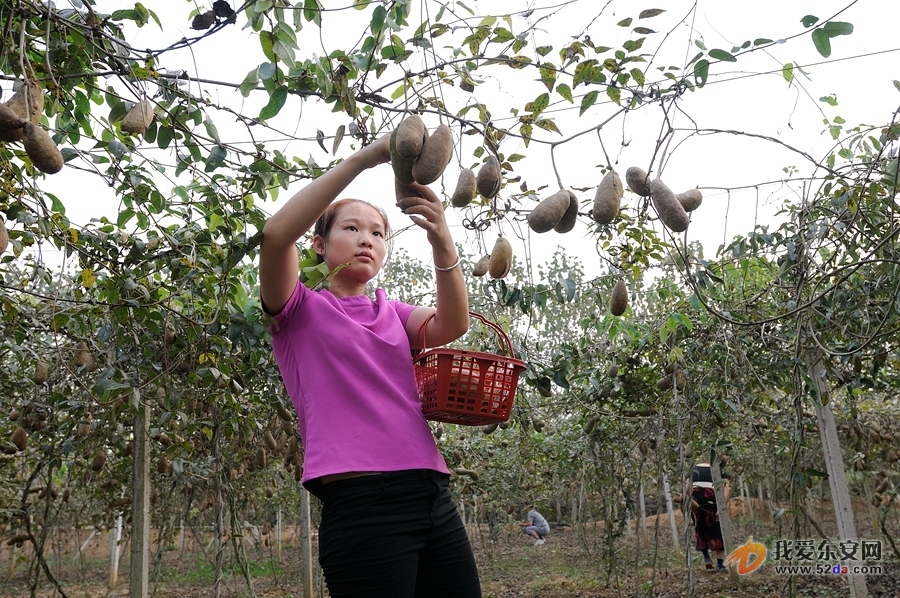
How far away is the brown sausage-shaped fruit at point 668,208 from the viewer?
1.28 m

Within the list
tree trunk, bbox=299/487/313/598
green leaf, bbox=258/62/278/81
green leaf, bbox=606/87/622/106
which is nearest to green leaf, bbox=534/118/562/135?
green leaf, bbox=606/87/622/106

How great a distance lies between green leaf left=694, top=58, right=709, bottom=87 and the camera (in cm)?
136

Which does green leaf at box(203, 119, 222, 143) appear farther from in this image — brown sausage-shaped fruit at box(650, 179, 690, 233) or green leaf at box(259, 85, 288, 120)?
brown sausage-shaped fruit at box(650, 179, 690, 233)

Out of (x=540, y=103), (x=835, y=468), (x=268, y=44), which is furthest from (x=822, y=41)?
(x=835, y=468)

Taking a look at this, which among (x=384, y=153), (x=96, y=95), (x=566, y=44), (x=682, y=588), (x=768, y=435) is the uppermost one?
(x=96, y=95)

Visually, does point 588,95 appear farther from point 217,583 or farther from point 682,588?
point 682,588

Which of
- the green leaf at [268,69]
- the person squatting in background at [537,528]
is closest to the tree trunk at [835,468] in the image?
the green leaf at [268,69]

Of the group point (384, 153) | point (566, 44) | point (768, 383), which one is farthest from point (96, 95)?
point (768, 383)

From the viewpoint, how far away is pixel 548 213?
4.26 ft

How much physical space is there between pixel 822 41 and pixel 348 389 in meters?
1.12

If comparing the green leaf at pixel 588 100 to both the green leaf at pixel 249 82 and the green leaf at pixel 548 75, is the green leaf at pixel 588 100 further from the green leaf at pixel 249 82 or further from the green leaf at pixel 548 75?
the green leaf at pixel 249 82

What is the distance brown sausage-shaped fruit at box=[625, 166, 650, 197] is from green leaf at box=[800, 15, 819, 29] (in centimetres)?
43

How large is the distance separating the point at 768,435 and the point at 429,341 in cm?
473

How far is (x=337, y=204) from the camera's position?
1.54 m
